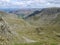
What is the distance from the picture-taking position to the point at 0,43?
22.9 meters

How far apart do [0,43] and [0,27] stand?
11.3m

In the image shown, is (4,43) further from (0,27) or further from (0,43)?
(0,27)

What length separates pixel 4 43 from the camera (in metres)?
23.0

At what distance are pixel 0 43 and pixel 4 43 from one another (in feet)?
1.62

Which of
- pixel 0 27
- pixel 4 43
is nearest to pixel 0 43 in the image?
pixel 4 43

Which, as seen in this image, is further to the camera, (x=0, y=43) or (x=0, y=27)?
(x=0, y=27)

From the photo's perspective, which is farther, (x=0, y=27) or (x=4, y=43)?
(x=0, y=27)

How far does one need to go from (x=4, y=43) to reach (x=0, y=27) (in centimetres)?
1134

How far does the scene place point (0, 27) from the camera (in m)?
34.0
